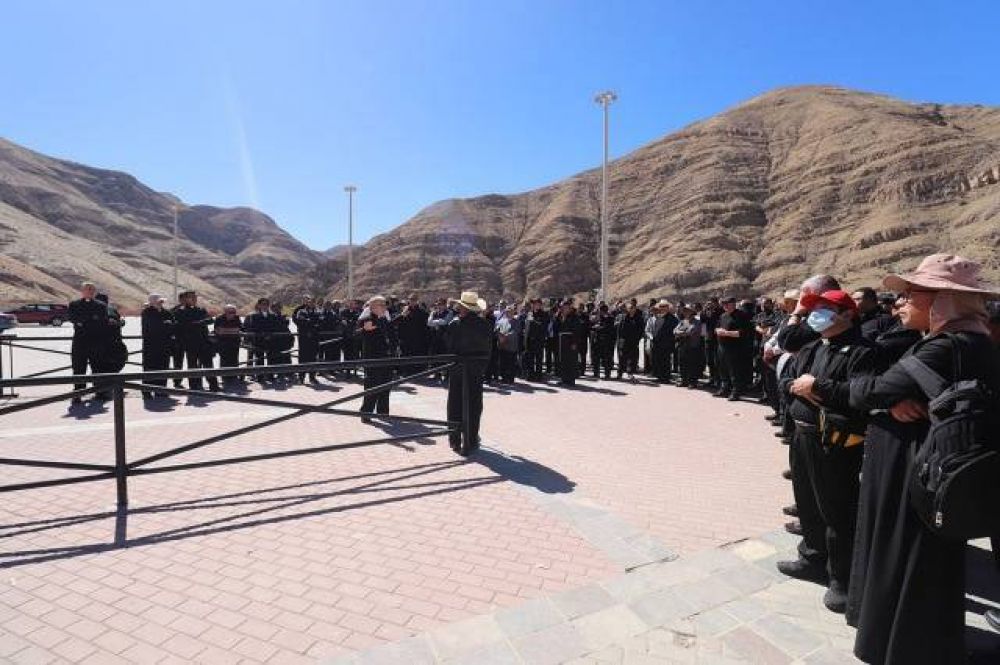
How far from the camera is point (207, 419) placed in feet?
29.4

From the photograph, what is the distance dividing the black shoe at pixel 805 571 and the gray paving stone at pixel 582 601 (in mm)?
1297

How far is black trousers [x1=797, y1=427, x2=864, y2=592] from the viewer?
3.44 metres

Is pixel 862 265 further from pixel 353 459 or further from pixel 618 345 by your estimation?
pixel 353 459

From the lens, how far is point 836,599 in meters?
3.51

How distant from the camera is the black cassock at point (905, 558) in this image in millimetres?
2572

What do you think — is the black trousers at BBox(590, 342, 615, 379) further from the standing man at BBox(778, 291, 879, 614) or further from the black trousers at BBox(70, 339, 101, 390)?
the standing man at BBox(778, 291, 879, 614)

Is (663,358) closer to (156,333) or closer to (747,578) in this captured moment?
(747,578)

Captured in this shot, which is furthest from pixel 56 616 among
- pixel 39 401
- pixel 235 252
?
pixel 235 252

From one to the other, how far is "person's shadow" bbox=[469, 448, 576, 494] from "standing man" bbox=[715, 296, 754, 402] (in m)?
6.11

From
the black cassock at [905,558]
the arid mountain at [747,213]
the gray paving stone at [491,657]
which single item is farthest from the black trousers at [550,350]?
the arid mountain at [747,213]

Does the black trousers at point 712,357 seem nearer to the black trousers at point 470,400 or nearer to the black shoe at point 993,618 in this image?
the black trousers at point 470,400

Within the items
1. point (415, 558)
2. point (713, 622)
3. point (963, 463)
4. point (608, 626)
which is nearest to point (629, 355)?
point (415, 558)

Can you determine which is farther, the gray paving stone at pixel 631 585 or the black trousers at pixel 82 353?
the black trousers at pixel 82 353

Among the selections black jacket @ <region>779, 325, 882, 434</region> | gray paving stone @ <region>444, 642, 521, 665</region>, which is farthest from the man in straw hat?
black jacket @ <region>779, 325, 882, 434</region>
